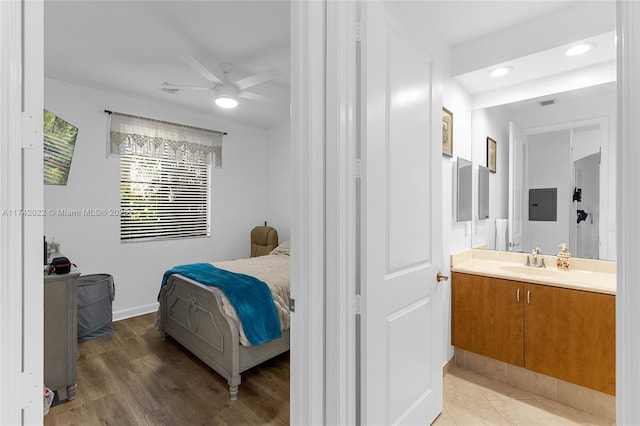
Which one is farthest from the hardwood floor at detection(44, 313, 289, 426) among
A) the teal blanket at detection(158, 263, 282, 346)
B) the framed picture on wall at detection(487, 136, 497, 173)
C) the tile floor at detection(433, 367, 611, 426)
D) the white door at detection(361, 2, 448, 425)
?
the framed picture on wall at detection(487, 136, 497, 173)

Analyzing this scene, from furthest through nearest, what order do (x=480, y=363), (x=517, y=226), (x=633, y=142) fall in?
(x=517, y=226) → (x=480, y=363) → (x=633, y=142)

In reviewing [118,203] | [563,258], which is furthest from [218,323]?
[563,258]

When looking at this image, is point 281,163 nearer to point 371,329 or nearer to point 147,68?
point 147,68

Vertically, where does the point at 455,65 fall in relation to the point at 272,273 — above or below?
above

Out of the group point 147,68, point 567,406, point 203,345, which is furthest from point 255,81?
point 567,406

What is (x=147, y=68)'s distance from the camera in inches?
117

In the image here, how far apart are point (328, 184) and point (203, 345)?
1912 millimetres

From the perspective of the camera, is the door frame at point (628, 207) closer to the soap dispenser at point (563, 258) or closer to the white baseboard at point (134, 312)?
the soap dispenser at point (563, 258)

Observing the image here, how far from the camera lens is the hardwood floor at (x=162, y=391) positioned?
2010mm

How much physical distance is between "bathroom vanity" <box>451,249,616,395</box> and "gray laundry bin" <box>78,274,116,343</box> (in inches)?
130

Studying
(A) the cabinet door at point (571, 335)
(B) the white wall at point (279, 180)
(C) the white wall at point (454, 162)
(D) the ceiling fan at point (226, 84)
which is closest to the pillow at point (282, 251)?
(B) the white wall at point (279, 180)

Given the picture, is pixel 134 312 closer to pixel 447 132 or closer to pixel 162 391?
pixel 162 391

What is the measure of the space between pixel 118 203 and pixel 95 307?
3.82ft

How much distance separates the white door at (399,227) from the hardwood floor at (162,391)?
881 millimetres
